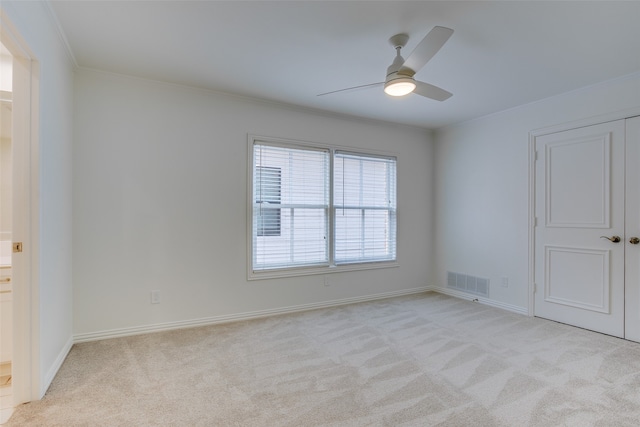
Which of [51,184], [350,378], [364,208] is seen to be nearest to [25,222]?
[51,184]

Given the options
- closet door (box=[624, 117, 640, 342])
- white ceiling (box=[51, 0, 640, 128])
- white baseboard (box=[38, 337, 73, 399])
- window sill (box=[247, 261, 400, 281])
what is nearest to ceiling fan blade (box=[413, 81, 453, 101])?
white ceiling (box=[51, 0, 640, 128])

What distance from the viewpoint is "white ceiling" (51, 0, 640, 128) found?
2129 millimetres

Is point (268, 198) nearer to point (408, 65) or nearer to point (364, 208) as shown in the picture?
point (364, 208)

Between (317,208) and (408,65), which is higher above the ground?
(408,65)

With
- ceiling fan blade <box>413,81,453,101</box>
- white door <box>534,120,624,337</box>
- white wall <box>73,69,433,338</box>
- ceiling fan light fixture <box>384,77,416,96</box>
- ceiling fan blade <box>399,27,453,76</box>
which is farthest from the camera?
white door <box>534,120,624,337</box>

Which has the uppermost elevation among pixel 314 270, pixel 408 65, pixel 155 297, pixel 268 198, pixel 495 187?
pixel 408 65

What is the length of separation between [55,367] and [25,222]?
115 centimetres

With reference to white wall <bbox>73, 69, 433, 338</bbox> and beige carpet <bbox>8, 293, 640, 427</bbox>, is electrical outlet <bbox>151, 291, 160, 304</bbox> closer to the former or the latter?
white wall <bbox>73, 69, 433, 338</bbox>

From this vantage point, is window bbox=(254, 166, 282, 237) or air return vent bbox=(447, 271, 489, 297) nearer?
window bbox=(254, 166, 282, 237)

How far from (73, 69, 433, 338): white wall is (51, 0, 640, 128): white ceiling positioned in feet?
0.98

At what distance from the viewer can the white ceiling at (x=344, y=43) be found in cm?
213

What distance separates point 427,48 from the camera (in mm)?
2123

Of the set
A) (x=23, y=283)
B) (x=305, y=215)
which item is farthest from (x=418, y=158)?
(x=23, y=283)

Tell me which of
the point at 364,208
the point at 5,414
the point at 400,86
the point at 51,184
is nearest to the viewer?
the point at 5,414
